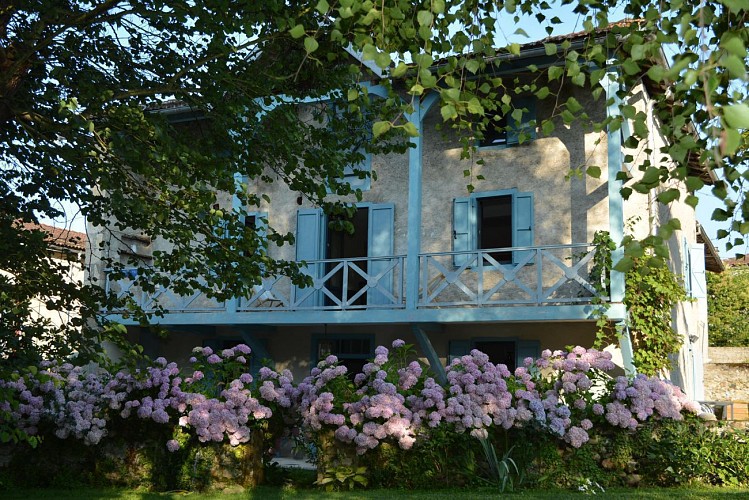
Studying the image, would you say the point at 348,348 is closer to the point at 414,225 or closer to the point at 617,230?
the point at 414,225

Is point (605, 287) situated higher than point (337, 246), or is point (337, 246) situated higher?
point (337, 246)

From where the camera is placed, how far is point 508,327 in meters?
12.7

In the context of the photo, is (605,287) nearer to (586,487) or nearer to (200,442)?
(586,487)

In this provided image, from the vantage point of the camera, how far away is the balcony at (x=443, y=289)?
11.4 m

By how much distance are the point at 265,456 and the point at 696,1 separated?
723 cm

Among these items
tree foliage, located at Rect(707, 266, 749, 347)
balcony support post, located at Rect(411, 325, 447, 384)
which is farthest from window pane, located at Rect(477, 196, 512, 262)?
tree foliage, located at Rect(707, 266, 749, 347)

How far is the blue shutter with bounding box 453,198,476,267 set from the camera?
41.8ft

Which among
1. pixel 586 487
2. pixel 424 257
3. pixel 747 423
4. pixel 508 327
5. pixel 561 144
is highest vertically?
pixel 561 144

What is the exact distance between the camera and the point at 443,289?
12.0m

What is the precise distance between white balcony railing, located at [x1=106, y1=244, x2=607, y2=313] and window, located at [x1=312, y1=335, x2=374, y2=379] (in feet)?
2.30

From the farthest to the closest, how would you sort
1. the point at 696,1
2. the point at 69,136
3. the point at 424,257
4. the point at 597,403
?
1. the point at 424,257
2. the point at 597,403
3. the point at 69,136
4. the point at 696,1

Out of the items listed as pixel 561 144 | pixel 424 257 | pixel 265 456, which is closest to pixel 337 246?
pixel 424 257

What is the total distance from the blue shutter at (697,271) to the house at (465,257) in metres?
0.03

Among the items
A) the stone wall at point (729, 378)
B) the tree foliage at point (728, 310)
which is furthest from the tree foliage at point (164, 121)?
the tree foliage at point (728, 310)
